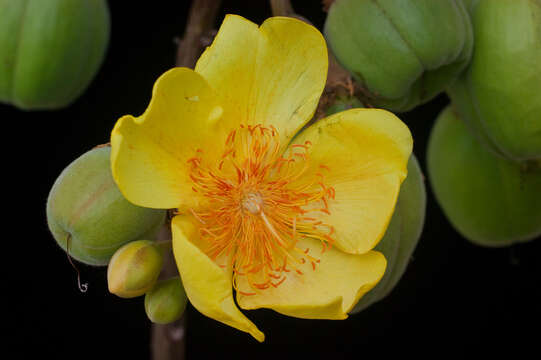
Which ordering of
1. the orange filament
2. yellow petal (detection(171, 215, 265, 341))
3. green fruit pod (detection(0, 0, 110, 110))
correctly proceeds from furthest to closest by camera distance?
1. green fruit pod (detection(0, 0, 110, 110))
2. the orange filament
3. yellow petal (detection(171, 215, 265, 341))

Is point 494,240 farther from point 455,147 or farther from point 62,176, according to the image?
point 62,176

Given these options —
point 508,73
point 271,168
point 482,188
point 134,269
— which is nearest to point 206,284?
point 134,269

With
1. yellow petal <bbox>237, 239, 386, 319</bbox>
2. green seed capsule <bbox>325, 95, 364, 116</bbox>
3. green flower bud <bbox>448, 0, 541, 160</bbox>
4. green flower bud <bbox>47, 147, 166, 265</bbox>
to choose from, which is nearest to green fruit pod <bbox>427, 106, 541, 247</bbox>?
green flower bud <bbox>448, 0, 541, 160</bbox>

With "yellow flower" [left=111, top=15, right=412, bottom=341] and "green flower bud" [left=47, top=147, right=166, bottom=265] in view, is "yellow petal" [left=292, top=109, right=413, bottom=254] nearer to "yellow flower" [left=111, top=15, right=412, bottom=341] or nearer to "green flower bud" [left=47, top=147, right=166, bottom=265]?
"yellow flower" [left=111, top=15, right=412, bottom=341]

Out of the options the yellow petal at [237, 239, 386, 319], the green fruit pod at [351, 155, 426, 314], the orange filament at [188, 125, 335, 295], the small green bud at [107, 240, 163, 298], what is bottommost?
the green fruit pod at [351, 155, 426, 314]

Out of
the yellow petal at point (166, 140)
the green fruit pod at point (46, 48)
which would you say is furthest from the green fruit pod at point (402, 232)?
the green fruit pod at point (46, 48)

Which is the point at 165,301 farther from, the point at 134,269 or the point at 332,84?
the point at 332,84

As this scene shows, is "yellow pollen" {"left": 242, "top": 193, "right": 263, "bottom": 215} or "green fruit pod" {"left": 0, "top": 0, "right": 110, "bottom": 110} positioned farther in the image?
"green fruit pod" {"left": 0, "top": 0, "right": 110, "bottom": 110}
